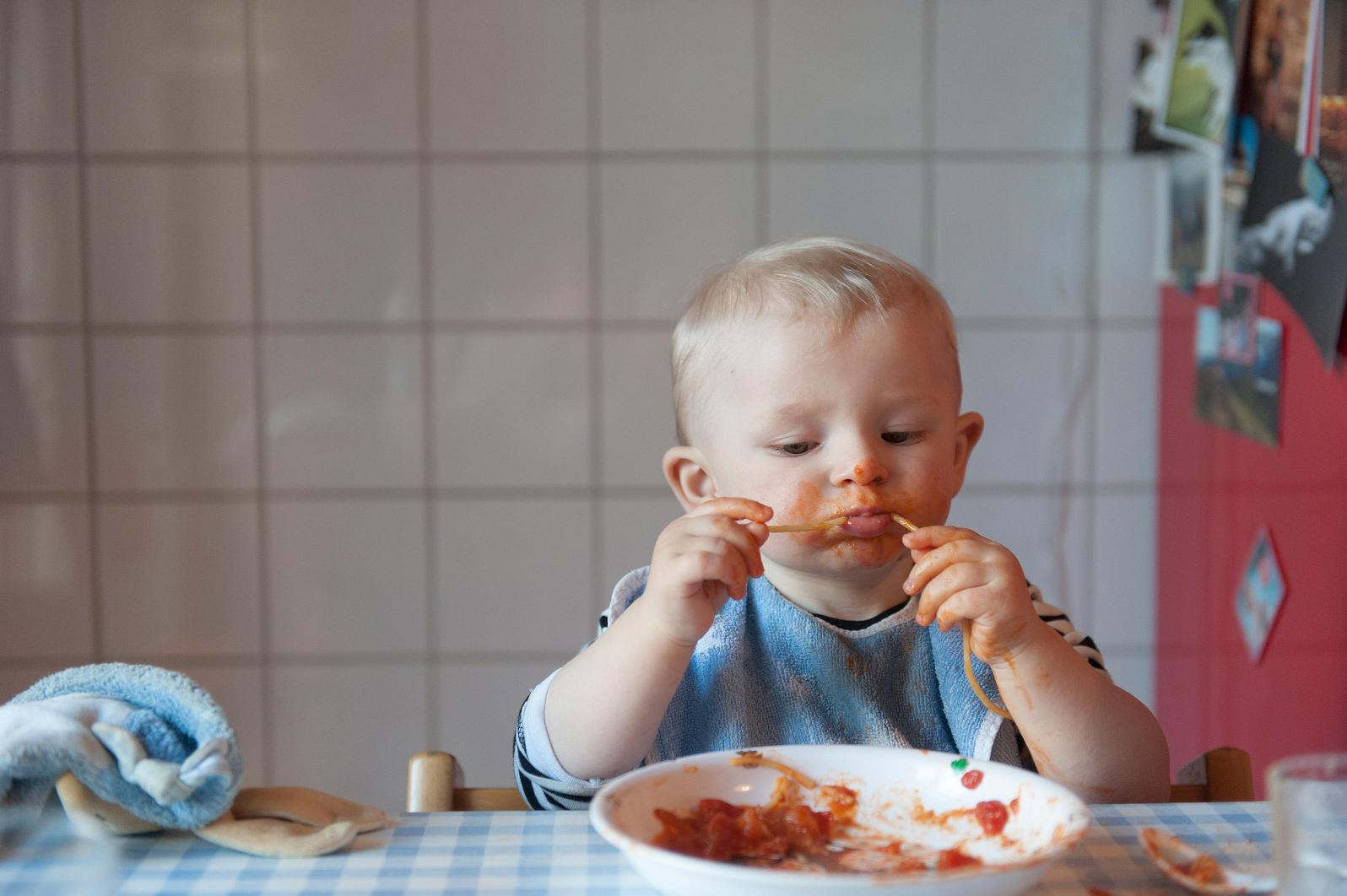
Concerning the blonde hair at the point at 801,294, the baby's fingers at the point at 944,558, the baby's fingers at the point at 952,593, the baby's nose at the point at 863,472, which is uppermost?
the blonde hair at the point at 801,294

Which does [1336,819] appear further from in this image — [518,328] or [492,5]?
[492,5]

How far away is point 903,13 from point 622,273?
1.93 ft

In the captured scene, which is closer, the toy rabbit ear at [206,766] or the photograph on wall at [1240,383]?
the toy rabbit ear at [206,766]

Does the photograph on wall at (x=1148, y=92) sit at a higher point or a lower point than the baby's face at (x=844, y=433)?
higher

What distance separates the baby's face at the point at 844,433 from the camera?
0.93 metres

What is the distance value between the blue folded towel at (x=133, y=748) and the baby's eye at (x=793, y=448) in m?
0.44

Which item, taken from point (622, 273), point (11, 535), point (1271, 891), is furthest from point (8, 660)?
point (1271, 891)

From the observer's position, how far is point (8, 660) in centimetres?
196

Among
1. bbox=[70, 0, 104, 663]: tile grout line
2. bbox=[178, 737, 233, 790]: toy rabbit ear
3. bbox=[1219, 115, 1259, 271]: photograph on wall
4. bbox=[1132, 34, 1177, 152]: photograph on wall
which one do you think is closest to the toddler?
bbox=[178, 737, 233, 790]: toy rabbit ear

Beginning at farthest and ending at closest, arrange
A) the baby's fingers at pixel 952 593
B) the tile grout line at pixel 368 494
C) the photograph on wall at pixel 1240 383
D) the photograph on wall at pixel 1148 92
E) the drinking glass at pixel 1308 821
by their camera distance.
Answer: the tile grout line at pixel 368 494
the photograph on wall at pixel 1148 92
the photograph on wall at pixel 1240 383
the baby's fingers at pixel 952 593
the drinking glass at pixel 1308 821

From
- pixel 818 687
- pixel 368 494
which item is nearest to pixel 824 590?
pixel 818 687

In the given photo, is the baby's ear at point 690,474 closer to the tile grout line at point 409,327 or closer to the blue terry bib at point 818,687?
the blue terry bib at point 818,687

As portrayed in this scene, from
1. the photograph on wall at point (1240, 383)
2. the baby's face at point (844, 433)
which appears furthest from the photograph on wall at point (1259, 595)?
the baby's face at point (844, 433)

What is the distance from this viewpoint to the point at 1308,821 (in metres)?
0.53
